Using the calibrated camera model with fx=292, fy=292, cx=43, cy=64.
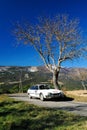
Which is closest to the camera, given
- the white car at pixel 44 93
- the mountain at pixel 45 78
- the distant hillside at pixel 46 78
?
the white car at pixel 44 93

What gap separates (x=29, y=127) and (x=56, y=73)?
70.2ft

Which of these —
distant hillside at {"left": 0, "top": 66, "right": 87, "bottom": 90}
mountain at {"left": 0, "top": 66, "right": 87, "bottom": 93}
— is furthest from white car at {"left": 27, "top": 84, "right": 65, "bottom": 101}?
mountain at {"left": 0, "top": 66, "right": 87, "bottom": 93}

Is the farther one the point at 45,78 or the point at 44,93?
the point at 45,78

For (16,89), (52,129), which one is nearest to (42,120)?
(52,129)

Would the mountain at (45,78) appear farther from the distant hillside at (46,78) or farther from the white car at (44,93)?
the white car at (44,93)

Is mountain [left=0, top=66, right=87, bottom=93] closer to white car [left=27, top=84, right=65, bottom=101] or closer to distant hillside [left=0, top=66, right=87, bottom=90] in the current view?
distant hillside [left=0, top=66, right=87, bottom=90]

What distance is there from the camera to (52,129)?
12.3 metres

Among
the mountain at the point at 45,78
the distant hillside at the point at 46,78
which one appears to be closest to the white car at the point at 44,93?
the distant hillside at the point at 46,78

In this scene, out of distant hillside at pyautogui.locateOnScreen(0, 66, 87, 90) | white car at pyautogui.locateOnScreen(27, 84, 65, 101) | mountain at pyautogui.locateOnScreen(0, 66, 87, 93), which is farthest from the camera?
mountain at pyautogui.locateOnScreen(0, 66, 87, 93)

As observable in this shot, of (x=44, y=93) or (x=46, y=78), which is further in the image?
(x=46, y=78)

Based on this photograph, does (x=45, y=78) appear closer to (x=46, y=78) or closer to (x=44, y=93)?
(x=46, y=78)

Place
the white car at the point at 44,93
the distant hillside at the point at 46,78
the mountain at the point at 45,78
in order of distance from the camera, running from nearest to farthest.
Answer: the white car at the point at 44,93 → the distant hillside at the point at 46,78 → the mountain at the point at 45,78

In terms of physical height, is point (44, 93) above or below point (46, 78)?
below

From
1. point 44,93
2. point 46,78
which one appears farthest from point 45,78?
point 44,93
